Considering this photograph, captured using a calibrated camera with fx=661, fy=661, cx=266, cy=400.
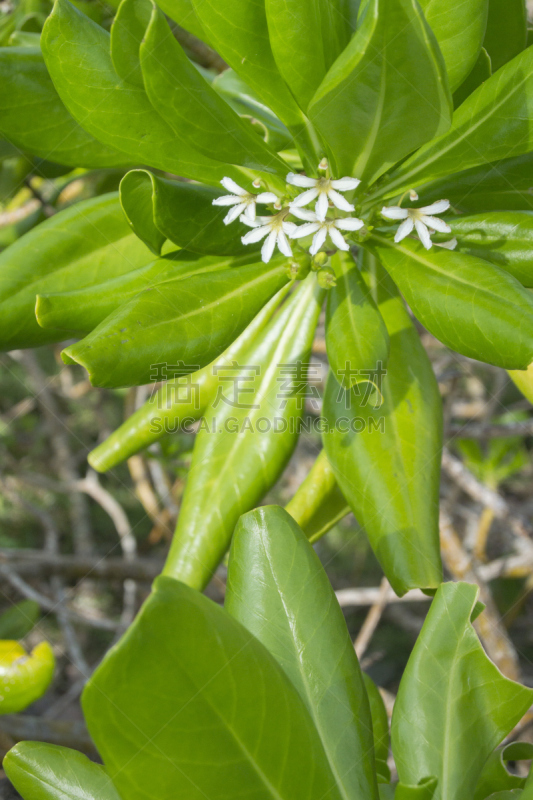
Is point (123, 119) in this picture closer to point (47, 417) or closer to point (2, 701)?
point (2, 701)

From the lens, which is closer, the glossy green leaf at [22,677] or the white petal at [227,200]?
the white petal at [227,200]

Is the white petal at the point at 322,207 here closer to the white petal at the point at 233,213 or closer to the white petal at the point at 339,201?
the white petal at the point at 339,201

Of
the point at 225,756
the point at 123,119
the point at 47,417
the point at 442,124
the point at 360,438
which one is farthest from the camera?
the point at 47,417

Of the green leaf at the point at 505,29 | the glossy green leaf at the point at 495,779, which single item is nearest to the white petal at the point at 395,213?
the green leaf at the point at 505,29

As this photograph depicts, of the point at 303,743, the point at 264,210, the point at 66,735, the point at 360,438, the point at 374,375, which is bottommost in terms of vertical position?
the point at 66,735

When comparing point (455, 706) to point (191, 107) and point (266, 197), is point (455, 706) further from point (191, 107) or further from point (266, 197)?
point (191, 107)

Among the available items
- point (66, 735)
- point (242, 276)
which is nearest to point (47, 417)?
point (66, 735)

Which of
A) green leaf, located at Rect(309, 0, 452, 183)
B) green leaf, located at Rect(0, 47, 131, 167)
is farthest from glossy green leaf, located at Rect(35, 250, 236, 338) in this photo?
green leaf, located at Rect(309, 0, 452, 183)
